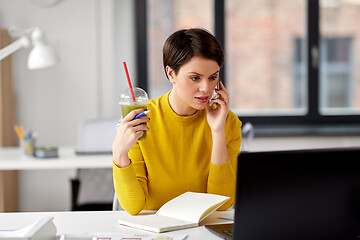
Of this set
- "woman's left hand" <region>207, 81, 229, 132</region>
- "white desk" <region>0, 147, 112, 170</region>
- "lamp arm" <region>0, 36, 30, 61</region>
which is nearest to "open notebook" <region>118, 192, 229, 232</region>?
"woman's left hand" <region>207, 81, 229, 132</region>

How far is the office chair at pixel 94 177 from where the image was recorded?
3113mm

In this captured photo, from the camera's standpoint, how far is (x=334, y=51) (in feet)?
13.8

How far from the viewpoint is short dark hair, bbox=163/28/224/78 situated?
164 cm

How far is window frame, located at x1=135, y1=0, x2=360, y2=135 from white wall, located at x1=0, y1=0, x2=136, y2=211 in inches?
4.1

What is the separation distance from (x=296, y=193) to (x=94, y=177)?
2473mm

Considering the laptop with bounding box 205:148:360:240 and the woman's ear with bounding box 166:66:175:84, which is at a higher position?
the woman's ear with bounding box 166:66:175:84

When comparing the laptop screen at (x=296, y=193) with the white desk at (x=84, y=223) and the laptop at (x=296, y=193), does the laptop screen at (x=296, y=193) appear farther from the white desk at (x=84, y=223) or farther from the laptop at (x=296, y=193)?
the white desk at (x=84, y=223)

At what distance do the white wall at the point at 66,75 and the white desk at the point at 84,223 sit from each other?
2266 mm

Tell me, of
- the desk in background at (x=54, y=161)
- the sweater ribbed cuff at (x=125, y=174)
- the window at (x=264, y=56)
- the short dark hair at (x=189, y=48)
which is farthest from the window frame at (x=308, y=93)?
the sweater ribbed cuff at (x=125, y=174)

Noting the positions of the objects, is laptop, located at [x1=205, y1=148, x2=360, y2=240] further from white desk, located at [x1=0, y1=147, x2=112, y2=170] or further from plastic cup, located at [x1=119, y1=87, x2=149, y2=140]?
white desk, located at [x1=0, y1=147, x2=112, y2=170]

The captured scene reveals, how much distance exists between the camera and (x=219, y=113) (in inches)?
68.1

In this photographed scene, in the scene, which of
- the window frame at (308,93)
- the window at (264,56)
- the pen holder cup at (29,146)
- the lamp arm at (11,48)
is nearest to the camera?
the lamp arm at (11,48)

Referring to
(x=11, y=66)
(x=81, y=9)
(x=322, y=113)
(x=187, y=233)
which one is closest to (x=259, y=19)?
(x=322, y=113)

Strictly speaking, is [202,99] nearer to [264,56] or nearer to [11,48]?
[11,48]
